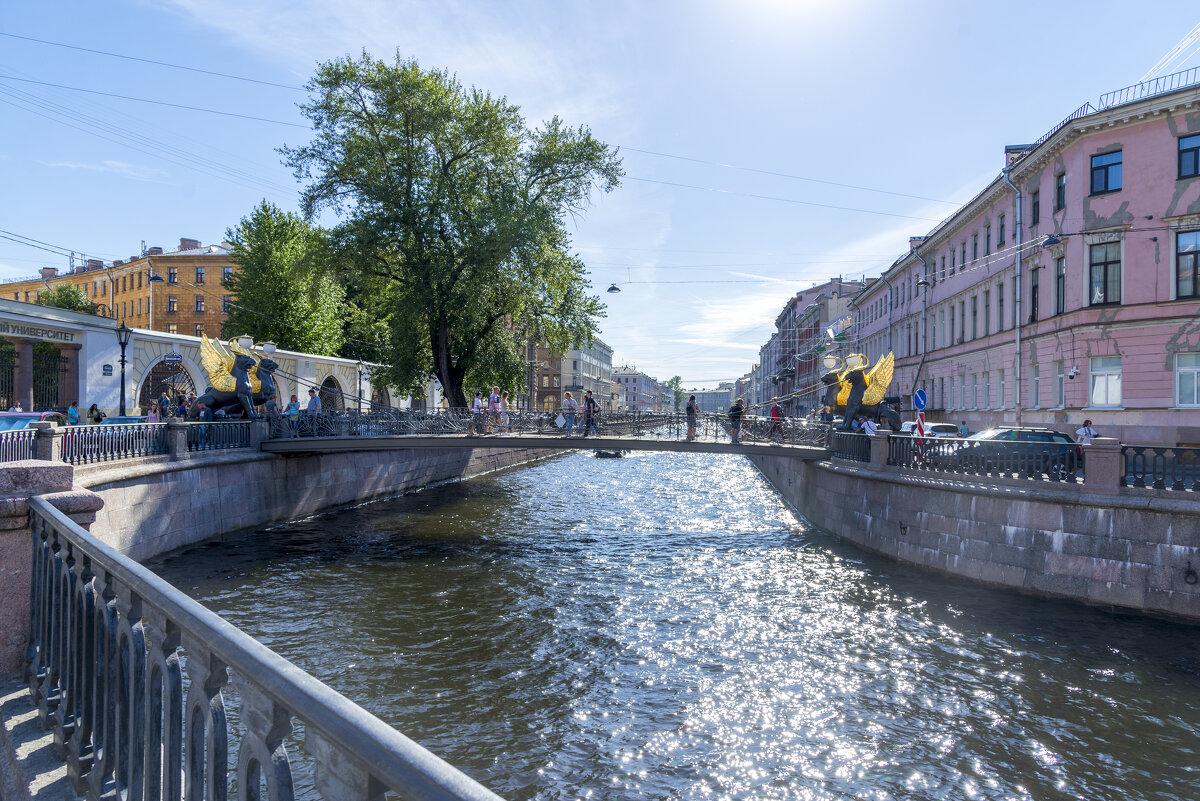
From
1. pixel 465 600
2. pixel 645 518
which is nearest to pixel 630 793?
pixel 465 600

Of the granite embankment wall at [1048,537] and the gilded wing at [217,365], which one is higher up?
the gilded wing at [217,365]

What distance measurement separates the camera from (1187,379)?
825 inches

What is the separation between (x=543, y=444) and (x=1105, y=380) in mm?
17402

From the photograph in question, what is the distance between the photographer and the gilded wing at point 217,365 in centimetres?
1942

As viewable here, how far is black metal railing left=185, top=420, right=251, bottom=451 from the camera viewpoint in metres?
16.8

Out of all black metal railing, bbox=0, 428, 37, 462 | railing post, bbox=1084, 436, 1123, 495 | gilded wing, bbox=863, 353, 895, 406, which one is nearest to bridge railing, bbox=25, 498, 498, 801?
black metal railing, bbox=0, 428, 37, 462

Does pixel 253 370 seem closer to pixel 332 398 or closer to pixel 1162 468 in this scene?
pixel 332 398

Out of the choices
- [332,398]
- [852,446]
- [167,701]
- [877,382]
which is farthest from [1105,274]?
[332,398]

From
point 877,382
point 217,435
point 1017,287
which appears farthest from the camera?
point 1017,287

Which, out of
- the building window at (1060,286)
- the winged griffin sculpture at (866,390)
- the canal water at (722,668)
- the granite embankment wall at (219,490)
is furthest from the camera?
the building window at (1060,286)

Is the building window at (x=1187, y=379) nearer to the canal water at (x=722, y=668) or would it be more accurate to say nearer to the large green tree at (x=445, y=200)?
the canal water at (x=722, y=668)

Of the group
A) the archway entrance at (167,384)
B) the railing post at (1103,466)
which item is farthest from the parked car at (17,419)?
the railing post at (1103,466)

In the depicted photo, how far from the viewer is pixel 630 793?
6648mm

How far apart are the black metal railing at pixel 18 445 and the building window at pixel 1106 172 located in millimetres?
27883
